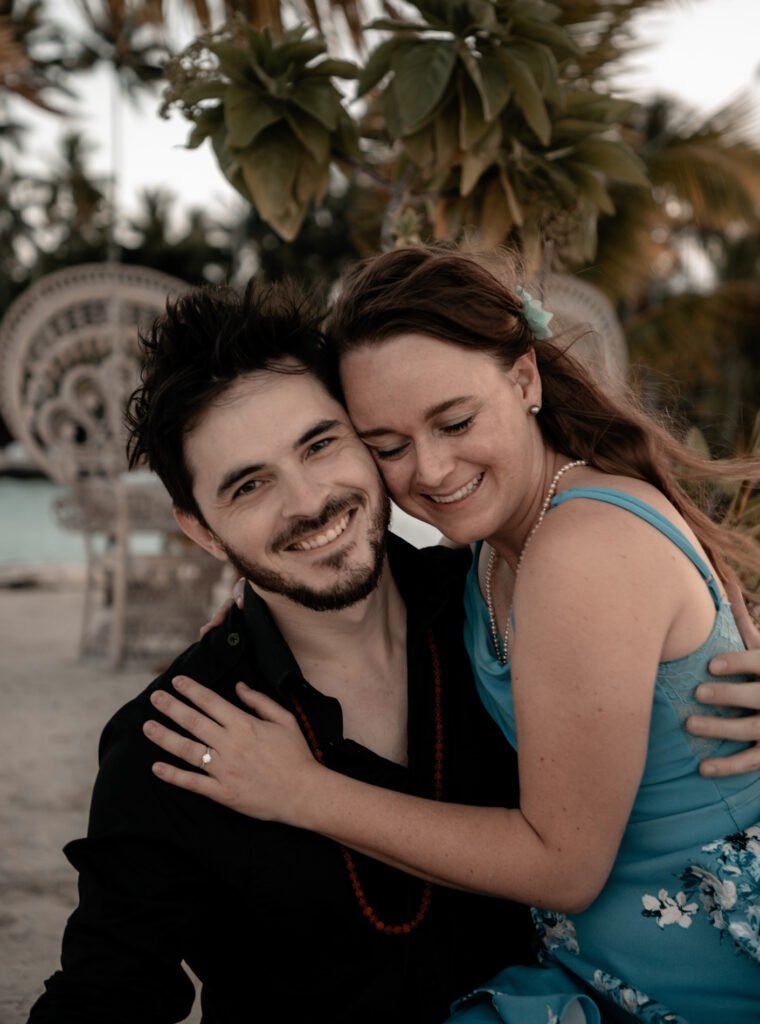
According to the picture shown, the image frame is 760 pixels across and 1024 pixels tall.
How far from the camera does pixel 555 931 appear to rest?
207 centimetres

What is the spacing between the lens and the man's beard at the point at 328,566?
2.20m

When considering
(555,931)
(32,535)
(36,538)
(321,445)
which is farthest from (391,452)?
(32,535)

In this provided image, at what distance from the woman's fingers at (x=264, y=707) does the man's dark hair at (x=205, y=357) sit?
43 centimetres

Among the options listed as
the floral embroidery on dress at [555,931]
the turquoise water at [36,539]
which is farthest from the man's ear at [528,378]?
the turquoise water at [36,539]

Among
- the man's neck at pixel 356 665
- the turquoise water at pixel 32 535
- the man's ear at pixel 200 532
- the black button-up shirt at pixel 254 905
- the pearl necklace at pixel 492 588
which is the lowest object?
the turquoise water at pixel 32 535

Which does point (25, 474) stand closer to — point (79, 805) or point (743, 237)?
point (743, 237)

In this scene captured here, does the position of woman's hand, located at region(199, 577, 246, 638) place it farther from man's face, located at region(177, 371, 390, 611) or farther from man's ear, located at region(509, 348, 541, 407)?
man's ear, located at region(509, 348, 541, 407)

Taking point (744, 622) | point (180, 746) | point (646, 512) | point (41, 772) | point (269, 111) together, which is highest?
point (269, 111)

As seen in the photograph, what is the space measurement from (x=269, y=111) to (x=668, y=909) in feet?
6.77

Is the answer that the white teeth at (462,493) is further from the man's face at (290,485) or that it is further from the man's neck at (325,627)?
the man's neck at (325,627)

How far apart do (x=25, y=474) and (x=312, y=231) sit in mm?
15687

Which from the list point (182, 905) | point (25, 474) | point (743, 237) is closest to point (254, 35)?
point (182, 905)

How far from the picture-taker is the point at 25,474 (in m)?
44.0

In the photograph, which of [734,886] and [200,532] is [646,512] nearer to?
[734,886]
